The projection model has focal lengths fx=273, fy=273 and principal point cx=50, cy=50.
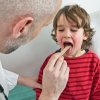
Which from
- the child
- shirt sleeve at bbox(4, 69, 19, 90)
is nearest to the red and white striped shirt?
the child

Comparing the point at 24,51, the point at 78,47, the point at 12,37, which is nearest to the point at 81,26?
the point at 78,47

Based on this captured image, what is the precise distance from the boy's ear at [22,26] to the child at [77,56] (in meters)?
0.48

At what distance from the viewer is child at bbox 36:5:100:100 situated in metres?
1.22

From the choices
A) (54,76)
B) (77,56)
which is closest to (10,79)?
(77,56)

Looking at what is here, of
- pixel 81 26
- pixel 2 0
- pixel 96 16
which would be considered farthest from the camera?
pixel 96 16

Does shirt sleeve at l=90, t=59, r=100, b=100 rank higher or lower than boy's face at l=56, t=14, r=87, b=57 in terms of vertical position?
lower

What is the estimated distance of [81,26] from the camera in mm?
1234

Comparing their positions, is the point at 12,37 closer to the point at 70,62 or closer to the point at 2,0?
the point at 2,0

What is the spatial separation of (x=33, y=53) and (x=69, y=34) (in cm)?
43

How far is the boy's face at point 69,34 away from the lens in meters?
1.21

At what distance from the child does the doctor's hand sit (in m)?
0.32

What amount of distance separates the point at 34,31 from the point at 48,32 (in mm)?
804

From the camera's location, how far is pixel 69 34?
1.21m

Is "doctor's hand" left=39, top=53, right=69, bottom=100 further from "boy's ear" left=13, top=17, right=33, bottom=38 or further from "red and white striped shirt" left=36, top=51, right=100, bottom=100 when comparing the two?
"red and white striped shirt" left=36, top=51, right=100, bottom=100
